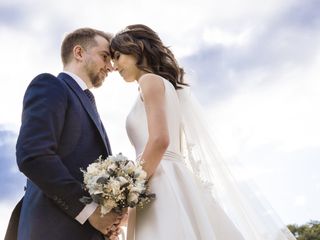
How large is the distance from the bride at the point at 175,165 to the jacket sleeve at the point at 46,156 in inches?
22.8

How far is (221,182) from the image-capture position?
4555 millimetres

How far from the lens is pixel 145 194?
3627 millimetres

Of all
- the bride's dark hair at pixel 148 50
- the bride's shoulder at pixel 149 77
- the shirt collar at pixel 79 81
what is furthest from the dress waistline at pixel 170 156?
the shirt collar at pixel 79 81

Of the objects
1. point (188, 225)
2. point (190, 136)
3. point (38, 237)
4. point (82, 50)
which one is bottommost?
point (188, 225)

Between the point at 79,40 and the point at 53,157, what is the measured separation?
2027mm

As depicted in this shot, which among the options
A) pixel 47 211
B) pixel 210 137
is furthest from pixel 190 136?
pixel 47 211

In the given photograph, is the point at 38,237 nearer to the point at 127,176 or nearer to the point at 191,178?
the point at 127,176

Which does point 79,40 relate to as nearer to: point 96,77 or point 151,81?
point 96,77

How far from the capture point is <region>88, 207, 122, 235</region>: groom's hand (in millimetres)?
3691

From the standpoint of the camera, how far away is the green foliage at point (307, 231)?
24.9 meters

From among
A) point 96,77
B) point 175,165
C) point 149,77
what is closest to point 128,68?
point 149,77

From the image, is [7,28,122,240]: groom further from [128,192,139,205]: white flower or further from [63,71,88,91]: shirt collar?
[128,192,139,205]: white flower

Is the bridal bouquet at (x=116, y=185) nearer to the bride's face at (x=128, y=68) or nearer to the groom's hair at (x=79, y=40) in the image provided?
the bride's face at (x=128, y=68)

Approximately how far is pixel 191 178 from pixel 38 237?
1368mm
